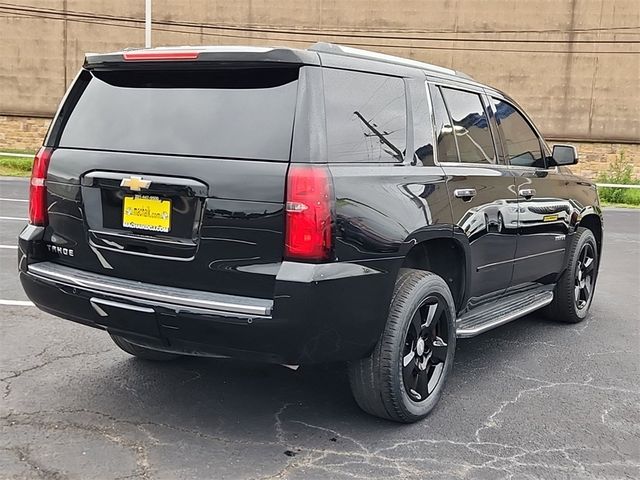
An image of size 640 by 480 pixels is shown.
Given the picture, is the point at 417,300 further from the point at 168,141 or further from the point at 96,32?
the point at 96,32

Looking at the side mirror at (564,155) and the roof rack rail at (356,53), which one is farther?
the side mirror at (564,155)

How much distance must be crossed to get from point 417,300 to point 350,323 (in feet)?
1.68

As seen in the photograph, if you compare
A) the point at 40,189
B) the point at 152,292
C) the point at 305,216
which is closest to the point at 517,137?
the point at 305,216

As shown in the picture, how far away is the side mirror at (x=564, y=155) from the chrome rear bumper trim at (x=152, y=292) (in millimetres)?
3321

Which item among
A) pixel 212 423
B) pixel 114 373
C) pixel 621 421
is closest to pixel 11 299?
pixel 114 373

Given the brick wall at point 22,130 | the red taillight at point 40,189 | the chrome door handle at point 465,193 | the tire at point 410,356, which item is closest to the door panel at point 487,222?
the chrome door handle at point 465,193

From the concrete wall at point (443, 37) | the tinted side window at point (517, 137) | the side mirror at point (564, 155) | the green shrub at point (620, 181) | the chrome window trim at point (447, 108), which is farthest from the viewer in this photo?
the concrete wall at point (443, 37)

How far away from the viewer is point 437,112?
402 cm

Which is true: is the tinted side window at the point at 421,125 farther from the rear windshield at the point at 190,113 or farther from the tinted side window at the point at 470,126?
the rear windshield at the point at 190,113

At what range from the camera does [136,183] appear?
3244 millimetres

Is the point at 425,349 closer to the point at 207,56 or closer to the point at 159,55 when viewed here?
the point at 207,56

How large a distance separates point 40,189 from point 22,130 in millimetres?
26458

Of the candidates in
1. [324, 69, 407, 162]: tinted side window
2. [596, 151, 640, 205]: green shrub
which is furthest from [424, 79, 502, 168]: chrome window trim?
[596, 151, 640, 205]: green shrub

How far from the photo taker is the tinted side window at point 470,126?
4227mm
